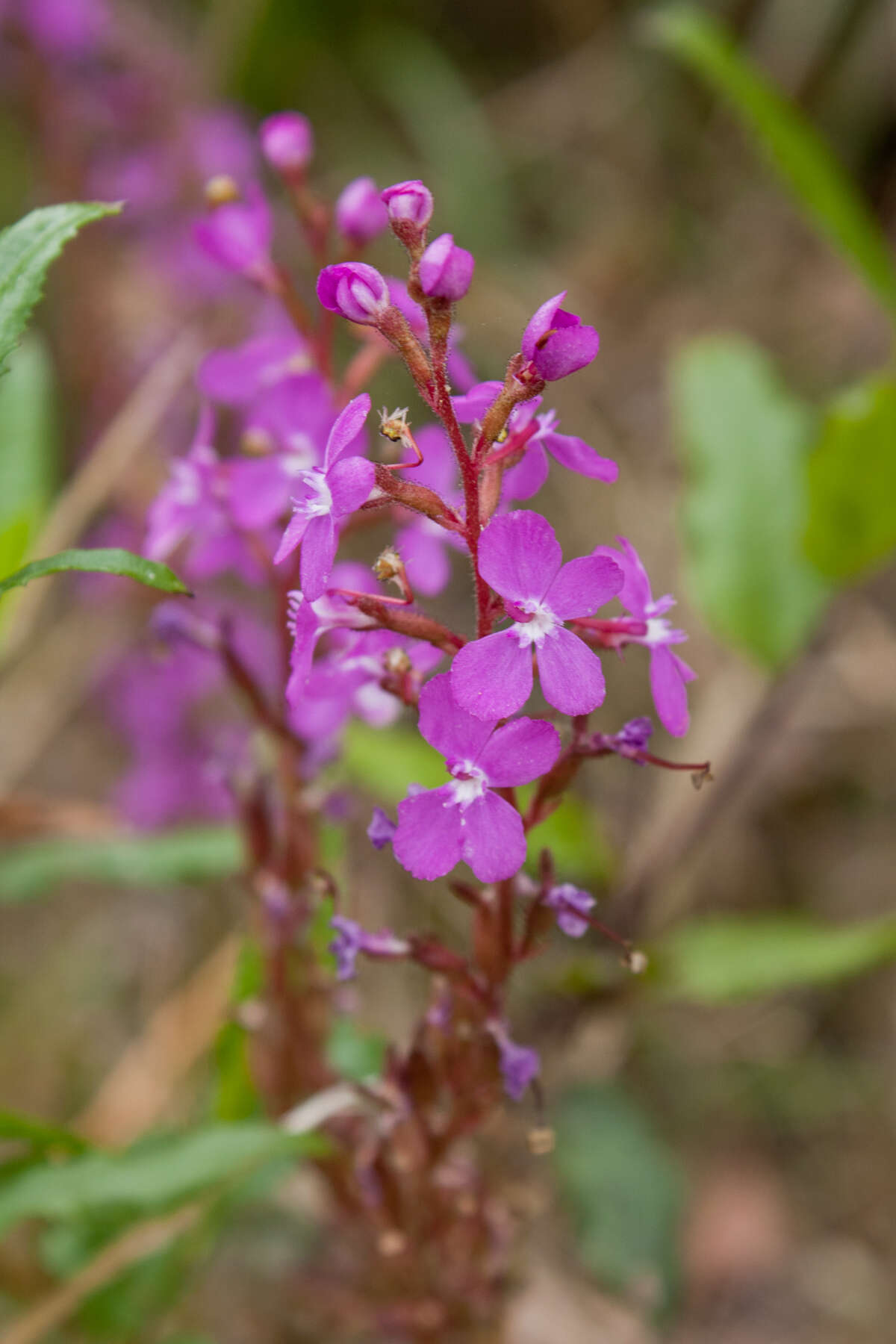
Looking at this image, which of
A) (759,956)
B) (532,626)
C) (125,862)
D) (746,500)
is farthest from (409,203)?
(759,956)

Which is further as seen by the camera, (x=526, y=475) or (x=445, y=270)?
(x=526, y=475)

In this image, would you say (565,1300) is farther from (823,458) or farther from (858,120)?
(858,120)

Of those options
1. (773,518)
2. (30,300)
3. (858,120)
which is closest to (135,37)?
(858,120)

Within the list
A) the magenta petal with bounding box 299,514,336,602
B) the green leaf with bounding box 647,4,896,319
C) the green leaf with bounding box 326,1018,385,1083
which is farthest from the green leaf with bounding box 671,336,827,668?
the magenta petal with bounding box 299,514,336,602

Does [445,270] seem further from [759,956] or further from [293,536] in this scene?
[759,956]

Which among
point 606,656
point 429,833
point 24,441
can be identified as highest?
point 429,833

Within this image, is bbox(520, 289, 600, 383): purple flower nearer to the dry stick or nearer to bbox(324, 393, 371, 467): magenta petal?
bbox(324, 393, 371, 467): magenta petal
